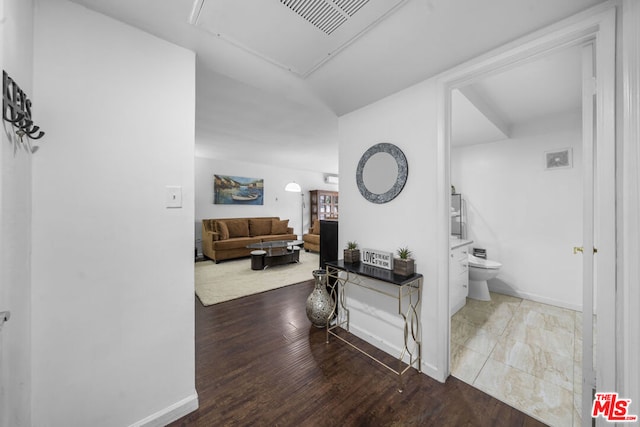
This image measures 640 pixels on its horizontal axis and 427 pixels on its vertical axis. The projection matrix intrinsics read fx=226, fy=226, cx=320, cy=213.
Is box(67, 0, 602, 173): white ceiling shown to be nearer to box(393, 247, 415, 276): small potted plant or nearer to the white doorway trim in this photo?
the white doorway trim

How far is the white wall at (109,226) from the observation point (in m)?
1.04

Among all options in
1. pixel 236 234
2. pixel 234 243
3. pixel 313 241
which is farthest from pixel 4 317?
pixel 313 241

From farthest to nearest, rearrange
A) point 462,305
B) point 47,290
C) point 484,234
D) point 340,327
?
point 484,234 → point 462,305 → point 340,327 → point 47,290

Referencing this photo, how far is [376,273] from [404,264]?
22 cm

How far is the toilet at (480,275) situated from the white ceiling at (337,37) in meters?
2.04

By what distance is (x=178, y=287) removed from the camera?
1357 millimetres

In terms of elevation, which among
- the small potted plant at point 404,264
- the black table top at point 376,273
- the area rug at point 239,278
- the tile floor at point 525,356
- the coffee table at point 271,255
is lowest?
the tile floor at point 525,356

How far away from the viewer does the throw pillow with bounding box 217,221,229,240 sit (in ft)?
16.8

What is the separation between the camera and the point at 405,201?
6.07ft

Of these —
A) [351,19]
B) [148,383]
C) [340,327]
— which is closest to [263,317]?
[340,327]

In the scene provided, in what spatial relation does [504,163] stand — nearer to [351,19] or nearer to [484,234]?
[484,234]

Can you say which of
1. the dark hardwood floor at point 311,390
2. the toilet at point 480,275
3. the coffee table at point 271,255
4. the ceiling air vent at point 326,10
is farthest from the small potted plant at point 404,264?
the coffee table at point 271,255

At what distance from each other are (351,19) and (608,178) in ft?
4.79

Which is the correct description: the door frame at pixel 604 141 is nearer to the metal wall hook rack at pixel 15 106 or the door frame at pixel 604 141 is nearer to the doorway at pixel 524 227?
the doorway at pixel 524 227
